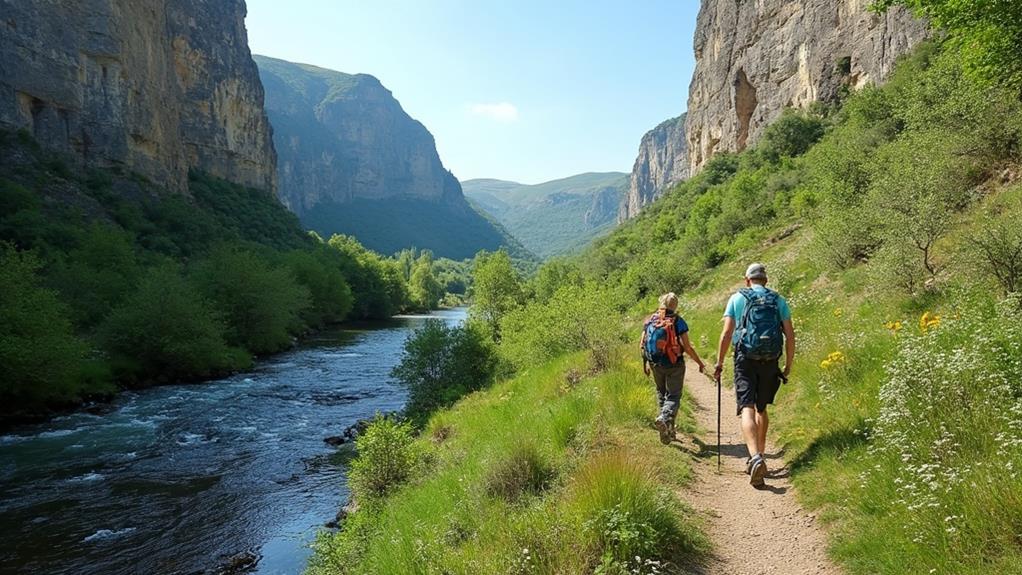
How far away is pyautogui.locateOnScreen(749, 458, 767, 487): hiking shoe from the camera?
222 inches

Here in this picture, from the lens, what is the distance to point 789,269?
18.7 meters

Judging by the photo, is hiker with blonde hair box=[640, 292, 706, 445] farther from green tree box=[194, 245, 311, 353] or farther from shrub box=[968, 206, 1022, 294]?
green tree box=[194, 245, 311, 353]

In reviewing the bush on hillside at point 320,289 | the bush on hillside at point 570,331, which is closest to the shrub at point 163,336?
the bush on hillside at point 570,331

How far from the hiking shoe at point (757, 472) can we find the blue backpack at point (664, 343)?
1829 millimetres

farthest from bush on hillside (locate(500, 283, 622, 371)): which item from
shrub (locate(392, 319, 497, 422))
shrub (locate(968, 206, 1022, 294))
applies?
shrub (locate(968, 206, 1022, 294))

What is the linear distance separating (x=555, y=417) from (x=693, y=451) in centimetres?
185

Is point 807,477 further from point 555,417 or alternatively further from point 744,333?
point 555,417

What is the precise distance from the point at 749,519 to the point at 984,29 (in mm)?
11587

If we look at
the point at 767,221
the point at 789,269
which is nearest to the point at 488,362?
the point at 789,269

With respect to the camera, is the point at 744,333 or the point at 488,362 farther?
the point at 488,362

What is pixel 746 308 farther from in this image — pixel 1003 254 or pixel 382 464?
pixel 382 464

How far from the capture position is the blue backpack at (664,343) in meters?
7.26

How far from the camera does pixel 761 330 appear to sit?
584 centimetres

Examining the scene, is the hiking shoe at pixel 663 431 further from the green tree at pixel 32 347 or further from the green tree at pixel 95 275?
the green tree at pixel 95 275
